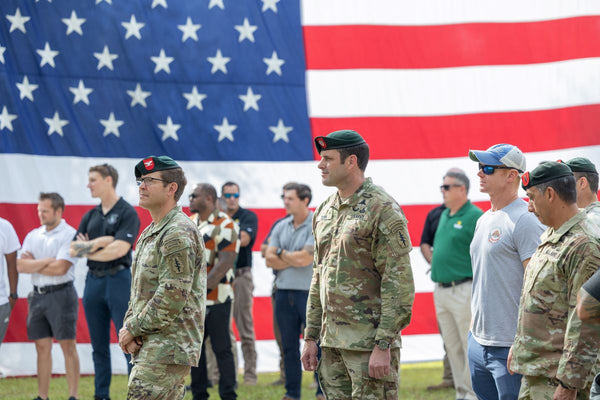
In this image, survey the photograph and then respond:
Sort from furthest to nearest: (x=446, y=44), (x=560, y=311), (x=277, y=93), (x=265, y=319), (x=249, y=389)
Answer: (x=446, y=44)
(x=277, y=93)
(x=265, y=319)
(x=249, y=389)
(x=560, y=311)

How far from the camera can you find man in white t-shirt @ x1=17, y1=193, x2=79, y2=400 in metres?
6.73

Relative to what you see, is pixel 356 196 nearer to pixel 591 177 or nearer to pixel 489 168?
pixel 489 168

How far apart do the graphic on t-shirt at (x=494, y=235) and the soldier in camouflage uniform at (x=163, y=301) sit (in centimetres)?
139

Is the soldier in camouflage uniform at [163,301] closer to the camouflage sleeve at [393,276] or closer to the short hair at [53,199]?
the camouflage sleeve at [393,276]

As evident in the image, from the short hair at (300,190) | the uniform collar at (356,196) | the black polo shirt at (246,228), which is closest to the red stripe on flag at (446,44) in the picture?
the black polo shirt at (246,228)

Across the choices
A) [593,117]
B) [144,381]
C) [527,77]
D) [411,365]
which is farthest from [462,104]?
[144,381]

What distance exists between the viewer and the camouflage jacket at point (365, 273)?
3.73 meters

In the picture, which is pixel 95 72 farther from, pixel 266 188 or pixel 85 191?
pixel 266 188

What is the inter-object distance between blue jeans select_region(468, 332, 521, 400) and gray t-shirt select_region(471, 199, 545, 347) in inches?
1.8

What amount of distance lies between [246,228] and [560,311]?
16.5 feet

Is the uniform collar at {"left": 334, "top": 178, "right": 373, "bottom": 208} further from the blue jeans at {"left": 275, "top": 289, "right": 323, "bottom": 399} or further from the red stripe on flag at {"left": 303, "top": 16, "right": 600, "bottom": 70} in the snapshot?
the red stripe on flag at {"left": 303, "top": 16, "right": 600, "bottom": 70}

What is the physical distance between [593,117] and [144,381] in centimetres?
671

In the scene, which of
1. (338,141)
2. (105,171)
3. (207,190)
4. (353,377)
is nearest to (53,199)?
(105,171)

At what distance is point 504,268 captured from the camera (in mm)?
3943
